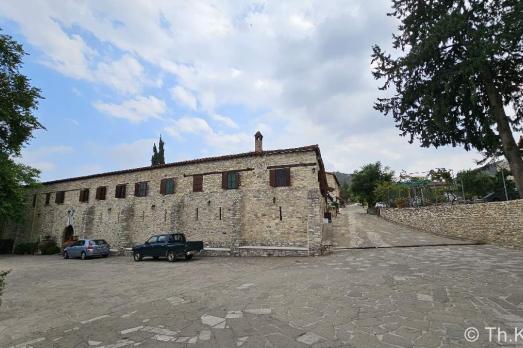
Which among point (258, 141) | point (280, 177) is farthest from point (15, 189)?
point (280, 177)

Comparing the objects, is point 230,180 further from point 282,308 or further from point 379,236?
point 282,308

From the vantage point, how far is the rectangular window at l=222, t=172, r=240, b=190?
61.3 feet

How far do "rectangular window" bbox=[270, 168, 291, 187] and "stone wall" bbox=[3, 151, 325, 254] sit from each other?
0.85 feet

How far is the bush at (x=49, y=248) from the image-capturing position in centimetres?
2545

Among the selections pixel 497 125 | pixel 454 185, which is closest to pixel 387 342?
pixel 497 125

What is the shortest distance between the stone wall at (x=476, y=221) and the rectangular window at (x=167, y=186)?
18.7 meters

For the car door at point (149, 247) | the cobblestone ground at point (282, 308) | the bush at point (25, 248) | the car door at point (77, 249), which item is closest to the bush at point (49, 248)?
the bush at point (25, 248)

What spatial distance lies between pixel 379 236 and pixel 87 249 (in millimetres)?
20550

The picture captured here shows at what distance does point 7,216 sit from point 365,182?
128 feet

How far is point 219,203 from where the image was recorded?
19.0 metres

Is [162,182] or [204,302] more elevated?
[162,182]

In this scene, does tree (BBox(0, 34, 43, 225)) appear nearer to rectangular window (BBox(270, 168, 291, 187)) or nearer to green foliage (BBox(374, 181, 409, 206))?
rectangular window (BBox(270, 168, 291, 187))

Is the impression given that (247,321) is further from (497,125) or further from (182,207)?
(182,207)

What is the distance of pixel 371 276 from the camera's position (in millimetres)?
Answer: 8570
